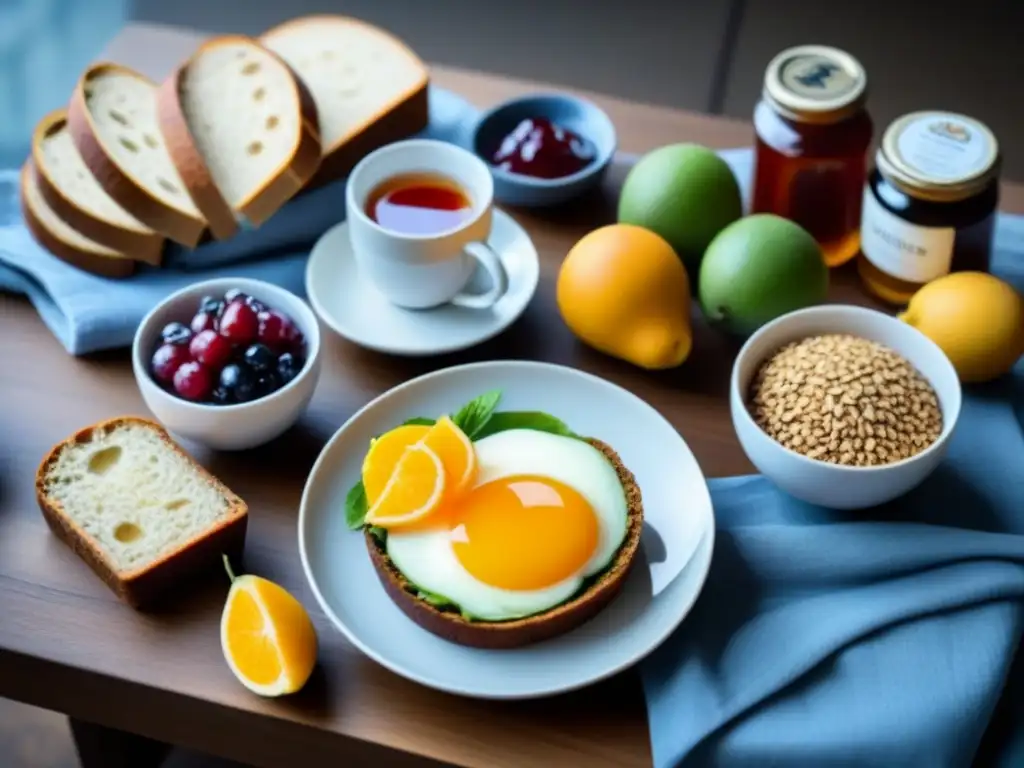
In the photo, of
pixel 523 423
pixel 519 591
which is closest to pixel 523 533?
pixel 519 591

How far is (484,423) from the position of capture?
45.8 inches

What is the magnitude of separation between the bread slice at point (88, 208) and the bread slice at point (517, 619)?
1.64 ft

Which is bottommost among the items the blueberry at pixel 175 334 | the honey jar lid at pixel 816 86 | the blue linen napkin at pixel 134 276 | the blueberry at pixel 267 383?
the blue linen napkin at pixel 134 276

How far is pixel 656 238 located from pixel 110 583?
644mm

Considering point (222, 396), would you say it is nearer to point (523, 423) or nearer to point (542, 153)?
point (523, 423)

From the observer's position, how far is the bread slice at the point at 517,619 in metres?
1.01

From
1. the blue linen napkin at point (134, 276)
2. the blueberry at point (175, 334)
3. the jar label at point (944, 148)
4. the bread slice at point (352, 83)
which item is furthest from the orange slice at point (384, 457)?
the jar label at point (944, 148)

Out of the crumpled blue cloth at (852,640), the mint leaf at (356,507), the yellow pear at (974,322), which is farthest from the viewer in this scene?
the yellow pear at (974,322)

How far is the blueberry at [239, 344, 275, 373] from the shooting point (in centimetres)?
117

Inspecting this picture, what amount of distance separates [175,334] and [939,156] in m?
0.81

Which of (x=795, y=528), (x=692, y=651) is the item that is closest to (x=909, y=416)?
(x=795, y=528)

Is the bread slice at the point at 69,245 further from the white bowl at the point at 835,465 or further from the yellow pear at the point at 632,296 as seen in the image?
the white bowl at the point at 835,465

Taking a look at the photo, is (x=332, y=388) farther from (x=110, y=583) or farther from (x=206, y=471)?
(x=110, y=583)

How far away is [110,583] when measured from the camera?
3.54ft
